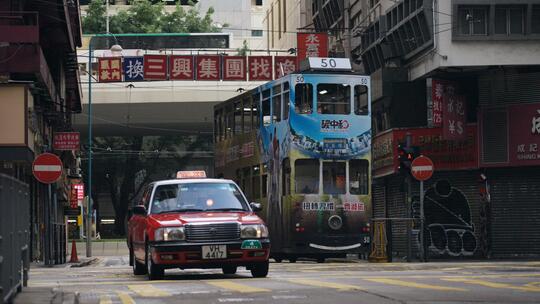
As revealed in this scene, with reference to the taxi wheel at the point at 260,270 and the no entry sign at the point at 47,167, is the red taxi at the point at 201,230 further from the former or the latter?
the no entry sign at the point at 47,167

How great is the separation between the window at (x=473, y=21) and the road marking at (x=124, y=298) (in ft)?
72.4

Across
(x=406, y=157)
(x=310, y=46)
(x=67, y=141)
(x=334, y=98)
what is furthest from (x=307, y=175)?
(x=310, y=46)

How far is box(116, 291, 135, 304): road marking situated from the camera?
1292 cm

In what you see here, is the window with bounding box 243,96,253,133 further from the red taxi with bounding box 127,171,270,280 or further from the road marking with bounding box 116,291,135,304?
the road marking with bounding box 116,291,135,304

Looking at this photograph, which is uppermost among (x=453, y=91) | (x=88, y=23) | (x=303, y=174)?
(x=88, y=23)

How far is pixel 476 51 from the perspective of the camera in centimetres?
3428

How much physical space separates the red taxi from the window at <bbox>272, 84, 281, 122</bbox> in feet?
31.7

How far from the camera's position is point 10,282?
1115 centimetres

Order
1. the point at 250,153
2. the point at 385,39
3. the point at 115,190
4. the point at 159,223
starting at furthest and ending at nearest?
the point at 115,190, the point at 385,39, the point at 250,153, the point at 159,223

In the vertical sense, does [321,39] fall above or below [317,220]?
above

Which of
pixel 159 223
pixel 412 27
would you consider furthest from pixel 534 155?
pixel 159 223

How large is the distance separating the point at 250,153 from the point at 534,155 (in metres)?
8.83

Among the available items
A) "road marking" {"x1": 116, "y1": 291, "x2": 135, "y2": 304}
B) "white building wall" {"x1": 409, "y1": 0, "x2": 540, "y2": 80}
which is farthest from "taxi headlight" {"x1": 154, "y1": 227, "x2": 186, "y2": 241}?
"white building wall" {"x1": 409, "y1": 0, "x2": 540, "y2": 80}

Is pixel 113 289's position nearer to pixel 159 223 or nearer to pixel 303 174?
pixel 159 223
